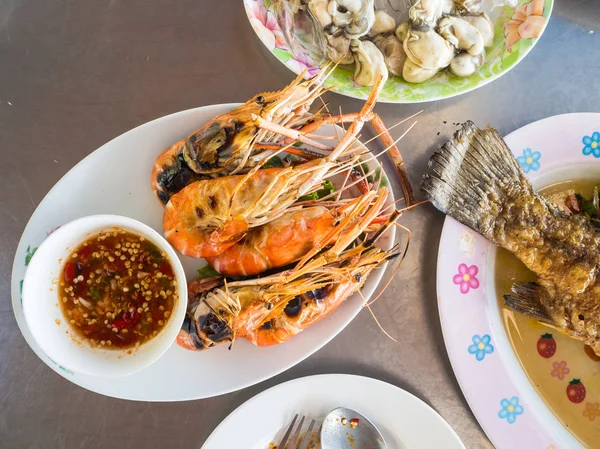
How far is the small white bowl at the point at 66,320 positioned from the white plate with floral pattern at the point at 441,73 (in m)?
0.63

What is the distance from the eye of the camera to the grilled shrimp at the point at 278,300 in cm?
117

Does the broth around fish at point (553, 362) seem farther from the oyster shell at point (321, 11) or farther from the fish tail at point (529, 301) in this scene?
the oyster shell at point (321, 11)

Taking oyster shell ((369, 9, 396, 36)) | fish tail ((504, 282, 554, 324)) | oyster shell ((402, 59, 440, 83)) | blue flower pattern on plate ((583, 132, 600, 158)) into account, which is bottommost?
fish tail ((504, 282, 554, 324))

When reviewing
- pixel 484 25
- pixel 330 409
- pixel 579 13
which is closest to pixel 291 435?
pixel 330 409

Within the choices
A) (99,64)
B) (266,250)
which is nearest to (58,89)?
(99,64)

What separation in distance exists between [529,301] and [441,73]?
2.30 feet

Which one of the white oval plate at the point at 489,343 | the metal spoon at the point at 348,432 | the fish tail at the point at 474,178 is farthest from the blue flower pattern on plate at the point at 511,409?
the fish tail at the point at 474,178

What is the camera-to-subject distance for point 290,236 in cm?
118

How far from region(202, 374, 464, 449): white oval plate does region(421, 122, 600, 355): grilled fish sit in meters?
0.42

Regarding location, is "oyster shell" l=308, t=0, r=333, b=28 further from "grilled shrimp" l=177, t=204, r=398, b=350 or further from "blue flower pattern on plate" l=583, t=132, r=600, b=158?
"blue flower pattern on plate" l=583, t=132, r=600, b=158

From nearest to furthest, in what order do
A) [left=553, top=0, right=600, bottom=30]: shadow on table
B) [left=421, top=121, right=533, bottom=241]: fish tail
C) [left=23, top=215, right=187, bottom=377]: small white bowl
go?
[left=23, top=215, right=187, bottom=377]: small white bowl → [left=421, top=121, right=533, bottom=241]: fish tail → [left=553, top=0, right=600, bottom=30]: shadow on table

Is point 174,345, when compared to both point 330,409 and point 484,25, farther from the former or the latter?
point 484,25

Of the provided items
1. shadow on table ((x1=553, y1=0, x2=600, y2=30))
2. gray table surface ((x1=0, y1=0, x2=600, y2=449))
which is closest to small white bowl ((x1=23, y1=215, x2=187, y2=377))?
gray table surface ((x1=0, y1=0, x2=600, y2=449))

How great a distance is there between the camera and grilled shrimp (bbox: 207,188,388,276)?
115 centimetres
